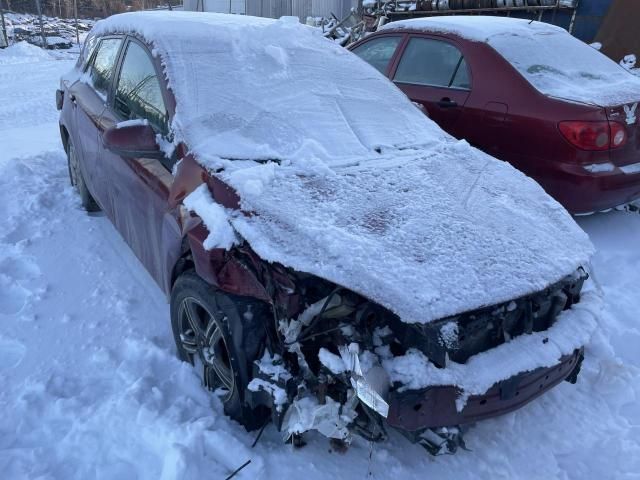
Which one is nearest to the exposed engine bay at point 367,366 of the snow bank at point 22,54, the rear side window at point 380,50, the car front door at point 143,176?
the car front door at point 143,176

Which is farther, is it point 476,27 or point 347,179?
point 476,27

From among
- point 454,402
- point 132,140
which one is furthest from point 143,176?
point 454,402

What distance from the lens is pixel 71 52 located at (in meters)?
17.7

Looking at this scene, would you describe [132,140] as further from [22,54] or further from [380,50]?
[22,54]

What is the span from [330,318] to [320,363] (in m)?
0.18

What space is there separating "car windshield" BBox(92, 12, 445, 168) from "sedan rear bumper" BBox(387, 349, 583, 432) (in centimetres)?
129

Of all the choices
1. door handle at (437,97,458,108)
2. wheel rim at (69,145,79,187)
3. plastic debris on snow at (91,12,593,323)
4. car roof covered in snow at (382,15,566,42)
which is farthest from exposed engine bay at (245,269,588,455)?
wheel rim at (69,145,79,187)

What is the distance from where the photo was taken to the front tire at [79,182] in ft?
14.7

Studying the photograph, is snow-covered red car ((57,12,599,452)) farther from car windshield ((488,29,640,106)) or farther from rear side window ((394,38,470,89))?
rear side window ((394,38,470,89))

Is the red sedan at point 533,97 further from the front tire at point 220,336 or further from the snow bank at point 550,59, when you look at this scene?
the front tire at point 220,336

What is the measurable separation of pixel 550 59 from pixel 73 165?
427 cm

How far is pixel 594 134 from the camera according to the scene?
150 inches

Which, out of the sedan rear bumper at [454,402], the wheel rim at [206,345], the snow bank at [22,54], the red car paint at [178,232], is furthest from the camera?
the snow bank at [22,54]

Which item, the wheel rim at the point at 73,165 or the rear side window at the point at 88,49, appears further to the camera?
the wheel rim at the point at 73,165
